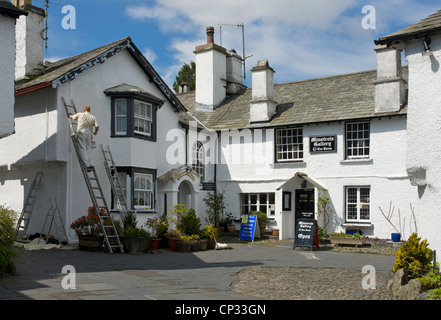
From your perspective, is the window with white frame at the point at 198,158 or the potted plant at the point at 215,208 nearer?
the potted plant at the point at 215,208

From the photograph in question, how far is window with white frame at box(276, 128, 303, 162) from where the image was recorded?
22656 mm

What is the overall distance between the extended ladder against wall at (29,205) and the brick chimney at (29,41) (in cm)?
401

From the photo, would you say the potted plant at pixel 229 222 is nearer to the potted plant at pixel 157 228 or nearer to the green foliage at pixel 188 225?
the green foliage at pixel 188 225

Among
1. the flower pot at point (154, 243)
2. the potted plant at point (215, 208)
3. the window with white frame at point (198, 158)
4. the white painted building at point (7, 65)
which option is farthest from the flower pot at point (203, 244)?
the white painted building at point (7, 65)

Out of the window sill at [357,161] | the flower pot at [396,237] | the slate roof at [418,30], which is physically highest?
the slate roof at [418,30]

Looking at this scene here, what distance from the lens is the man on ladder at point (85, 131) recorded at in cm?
1565

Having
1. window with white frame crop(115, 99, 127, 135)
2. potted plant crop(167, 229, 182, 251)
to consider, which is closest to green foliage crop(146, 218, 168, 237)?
potted plant crop(167, 229, 182, 251)

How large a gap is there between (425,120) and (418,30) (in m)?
1.85

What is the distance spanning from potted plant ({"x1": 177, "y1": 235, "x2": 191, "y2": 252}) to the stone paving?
21.5 inches

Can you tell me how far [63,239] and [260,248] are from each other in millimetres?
7321

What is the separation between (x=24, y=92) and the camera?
16609 mm

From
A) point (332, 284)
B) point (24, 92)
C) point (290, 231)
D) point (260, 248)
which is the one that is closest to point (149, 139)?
point (24, 92)

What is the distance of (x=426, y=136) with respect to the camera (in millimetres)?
9828
